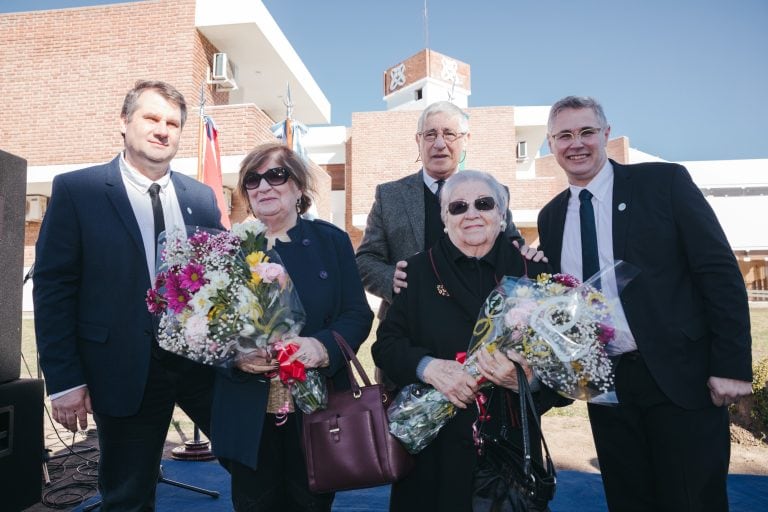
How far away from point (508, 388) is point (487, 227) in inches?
30.2

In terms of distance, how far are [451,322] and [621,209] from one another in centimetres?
113

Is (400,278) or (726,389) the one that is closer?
(726,389)

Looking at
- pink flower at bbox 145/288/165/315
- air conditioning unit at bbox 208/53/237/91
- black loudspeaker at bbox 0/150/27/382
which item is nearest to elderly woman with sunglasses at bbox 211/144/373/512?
pink flower at bbox 145/288/165/315

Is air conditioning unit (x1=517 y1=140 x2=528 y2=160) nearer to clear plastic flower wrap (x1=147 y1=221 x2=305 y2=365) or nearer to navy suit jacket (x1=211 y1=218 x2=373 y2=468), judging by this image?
navy suit jacket (x1=211 y1=218 x2=373 y2=468)

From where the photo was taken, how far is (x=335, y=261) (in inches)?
105

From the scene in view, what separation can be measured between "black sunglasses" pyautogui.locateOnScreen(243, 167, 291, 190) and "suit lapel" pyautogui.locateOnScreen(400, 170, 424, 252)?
944 millimetres

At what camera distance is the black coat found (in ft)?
7.52

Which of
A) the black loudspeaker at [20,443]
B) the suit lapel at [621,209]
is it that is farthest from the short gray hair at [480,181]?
the black loudspeaker at [20,443]

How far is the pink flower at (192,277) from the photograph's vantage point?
2.07 meters

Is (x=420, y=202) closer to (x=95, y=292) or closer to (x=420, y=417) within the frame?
(x=420, y=417)

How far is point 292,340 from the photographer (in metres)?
2.25

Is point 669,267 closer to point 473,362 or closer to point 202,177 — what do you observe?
point 473,362

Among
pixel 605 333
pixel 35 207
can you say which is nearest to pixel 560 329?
pixel 605 333

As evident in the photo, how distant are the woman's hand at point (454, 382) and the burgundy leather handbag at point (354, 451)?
277 millimetres
